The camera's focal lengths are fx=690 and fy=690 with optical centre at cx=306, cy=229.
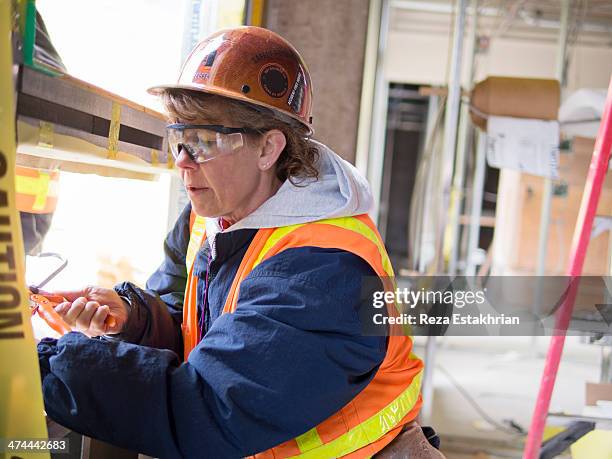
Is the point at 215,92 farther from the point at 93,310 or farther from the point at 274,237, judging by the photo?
the point at 93,310

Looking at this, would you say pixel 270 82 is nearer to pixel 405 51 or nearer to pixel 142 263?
pixel 142 263

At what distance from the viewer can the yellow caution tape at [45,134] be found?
1.17 m

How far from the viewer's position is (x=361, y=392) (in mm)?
1471

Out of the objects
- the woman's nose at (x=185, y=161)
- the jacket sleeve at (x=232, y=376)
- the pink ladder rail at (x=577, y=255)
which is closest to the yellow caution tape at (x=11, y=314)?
the jacket sleeve at (x=232, y=376)

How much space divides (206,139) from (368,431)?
0.71 meters

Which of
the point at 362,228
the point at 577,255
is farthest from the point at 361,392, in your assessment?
the point at 577,255

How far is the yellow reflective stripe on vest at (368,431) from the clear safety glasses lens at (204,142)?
2.03 feet

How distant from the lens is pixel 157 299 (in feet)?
5.71

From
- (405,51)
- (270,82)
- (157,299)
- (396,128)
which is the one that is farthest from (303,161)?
(396,128)

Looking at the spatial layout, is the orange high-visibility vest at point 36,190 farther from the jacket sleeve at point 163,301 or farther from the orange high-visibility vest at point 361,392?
the orange high-visibility vest at point 361,392

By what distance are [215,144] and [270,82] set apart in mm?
185

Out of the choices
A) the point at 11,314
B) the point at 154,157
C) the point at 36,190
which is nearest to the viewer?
the point at 11,314

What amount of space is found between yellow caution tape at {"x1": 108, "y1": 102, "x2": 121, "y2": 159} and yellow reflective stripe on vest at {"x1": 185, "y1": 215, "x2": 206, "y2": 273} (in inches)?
12.1

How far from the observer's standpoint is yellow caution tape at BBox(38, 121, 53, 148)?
3.84 feet
